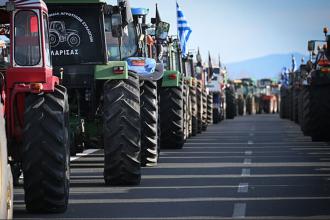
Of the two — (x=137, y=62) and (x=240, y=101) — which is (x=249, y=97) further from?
(x=137, y=62)

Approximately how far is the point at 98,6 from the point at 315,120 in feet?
44.2

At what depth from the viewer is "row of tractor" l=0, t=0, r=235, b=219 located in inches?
542

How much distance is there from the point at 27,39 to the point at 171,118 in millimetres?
15150

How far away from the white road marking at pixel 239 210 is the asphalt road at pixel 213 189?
10 millimetres

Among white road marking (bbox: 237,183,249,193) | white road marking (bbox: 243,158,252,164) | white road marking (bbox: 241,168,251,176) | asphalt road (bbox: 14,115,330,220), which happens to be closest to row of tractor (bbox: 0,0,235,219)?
asphalt road (bbox: 14,115,330,220)

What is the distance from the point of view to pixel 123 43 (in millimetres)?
21516

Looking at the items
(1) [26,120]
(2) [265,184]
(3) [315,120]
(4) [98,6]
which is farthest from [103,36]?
(3) [315,120]

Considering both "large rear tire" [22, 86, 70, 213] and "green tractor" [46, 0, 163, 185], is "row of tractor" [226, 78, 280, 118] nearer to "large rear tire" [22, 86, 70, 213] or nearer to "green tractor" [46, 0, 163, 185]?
"green tractor" [46, 0, 163, 185]

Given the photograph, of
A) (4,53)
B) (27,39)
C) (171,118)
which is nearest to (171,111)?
(171,118)

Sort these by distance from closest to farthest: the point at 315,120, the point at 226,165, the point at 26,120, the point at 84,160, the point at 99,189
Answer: the point at 26,120 → the point at 99,189 → the point at 226,165 → the point at 84,160 → the point at 315,120

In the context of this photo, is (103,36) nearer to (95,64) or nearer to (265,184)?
(95,64)

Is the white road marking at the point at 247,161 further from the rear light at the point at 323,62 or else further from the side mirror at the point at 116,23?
the rear light at the point at 323,62

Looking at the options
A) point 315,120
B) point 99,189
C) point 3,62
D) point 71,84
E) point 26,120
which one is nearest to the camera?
point 26,120

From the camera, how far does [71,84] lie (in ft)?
62.0
